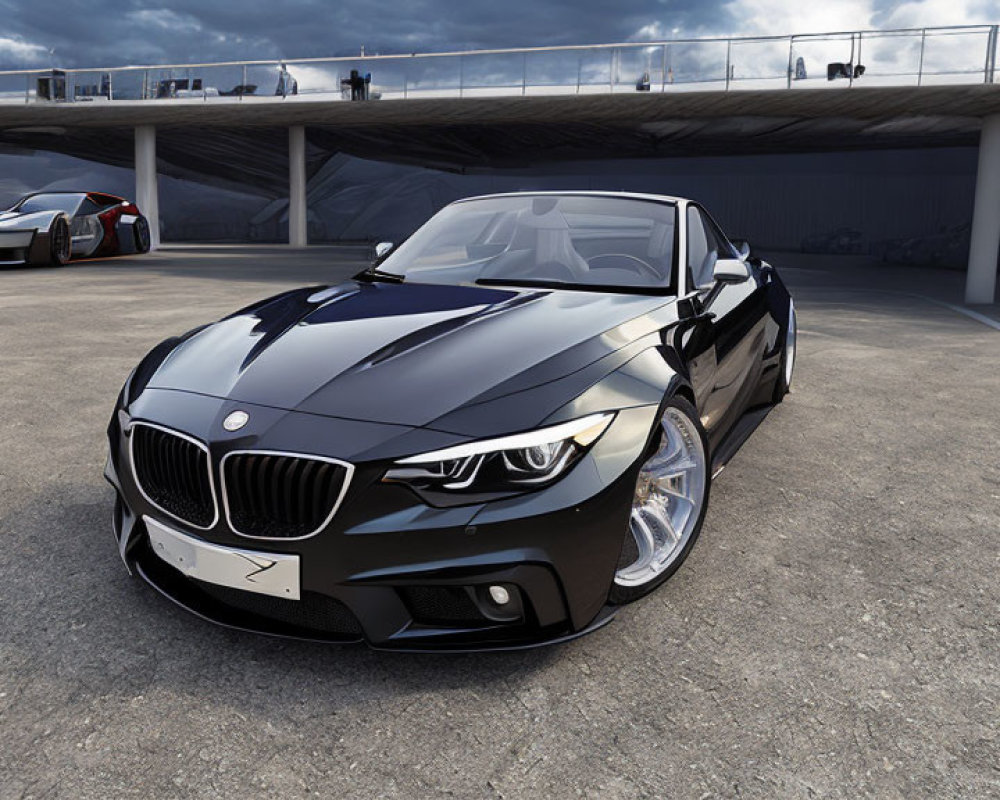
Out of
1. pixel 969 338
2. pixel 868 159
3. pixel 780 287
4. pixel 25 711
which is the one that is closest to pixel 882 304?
pixel 969 338

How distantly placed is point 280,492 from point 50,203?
→ 16.0 meters

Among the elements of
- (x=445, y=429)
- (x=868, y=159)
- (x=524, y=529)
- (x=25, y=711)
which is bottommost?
(x=25, y=711)

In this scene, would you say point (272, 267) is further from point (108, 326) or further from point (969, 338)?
point (969, 338)

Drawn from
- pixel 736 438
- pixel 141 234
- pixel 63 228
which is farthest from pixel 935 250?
pixel 736 438

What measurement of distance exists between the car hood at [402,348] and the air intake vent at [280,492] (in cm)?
19

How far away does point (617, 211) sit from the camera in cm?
402

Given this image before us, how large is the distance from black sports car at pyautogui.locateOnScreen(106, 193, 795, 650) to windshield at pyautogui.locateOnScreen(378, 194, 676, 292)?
0.35 metres

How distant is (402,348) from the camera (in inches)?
106

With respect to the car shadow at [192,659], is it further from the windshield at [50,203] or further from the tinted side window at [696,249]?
the windshield at [50,203]

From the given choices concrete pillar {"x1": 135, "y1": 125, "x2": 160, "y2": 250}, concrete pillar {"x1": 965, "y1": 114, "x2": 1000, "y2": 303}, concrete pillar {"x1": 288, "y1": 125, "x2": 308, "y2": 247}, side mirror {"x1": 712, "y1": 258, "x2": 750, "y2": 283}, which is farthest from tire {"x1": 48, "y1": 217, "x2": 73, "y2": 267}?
concrete pillar {"x1": 965, "y1": 114, "x2": 1000, "y2": 303}

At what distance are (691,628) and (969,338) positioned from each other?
8389mm

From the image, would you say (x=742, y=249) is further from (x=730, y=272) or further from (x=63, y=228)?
(x=63, y=228)

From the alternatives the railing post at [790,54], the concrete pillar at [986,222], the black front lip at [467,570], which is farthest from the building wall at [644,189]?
the black front lip at [467,570]

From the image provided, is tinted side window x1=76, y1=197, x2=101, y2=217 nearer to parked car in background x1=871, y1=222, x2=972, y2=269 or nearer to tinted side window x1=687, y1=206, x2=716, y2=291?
tinted side window x1=687, y1=206, x2=716, y2=291
